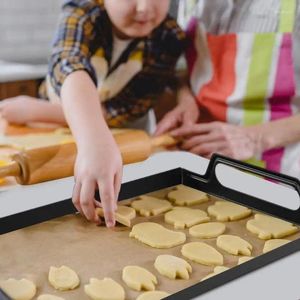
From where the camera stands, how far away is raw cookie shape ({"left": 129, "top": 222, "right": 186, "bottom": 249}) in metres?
0.69

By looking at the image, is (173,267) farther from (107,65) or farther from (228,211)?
(107,65)

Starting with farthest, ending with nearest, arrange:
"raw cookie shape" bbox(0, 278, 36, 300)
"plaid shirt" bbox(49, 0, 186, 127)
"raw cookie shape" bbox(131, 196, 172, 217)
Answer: "plaid shirt" bbox(49, 0, 186, 127) → "raw cookie shape" bbox(131, 196, 172, 217) → "raw cookie shape" bbox(0, 278, 36, 300)

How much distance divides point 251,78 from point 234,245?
0.57m

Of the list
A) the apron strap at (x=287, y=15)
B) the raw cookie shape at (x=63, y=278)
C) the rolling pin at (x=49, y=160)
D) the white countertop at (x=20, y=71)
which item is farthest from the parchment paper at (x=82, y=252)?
the white countertop at (x=20, y=71)

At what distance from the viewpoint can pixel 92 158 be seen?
75 cm

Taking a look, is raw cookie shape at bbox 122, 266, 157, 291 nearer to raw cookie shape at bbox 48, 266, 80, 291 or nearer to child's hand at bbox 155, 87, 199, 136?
raw cookie shape at bbox 48, 266, 80, 291

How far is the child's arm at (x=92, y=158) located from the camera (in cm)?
71

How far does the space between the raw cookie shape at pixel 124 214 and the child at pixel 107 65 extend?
0.07m

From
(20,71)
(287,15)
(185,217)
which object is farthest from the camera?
(20,71)

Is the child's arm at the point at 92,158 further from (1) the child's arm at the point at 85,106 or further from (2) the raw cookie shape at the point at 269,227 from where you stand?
(2) the raw cookie shape at the point at 269,227

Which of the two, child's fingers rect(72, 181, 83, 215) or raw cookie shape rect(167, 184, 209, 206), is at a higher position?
child's fingers rect(72, 181, 83, 215)

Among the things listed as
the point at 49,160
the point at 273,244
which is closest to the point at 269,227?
the point at 273,244

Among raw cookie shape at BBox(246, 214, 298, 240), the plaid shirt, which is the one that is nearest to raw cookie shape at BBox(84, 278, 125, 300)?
raw cookie shape at BBox(246, 214, 298, 240)

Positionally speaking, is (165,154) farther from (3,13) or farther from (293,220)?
(3,13)
